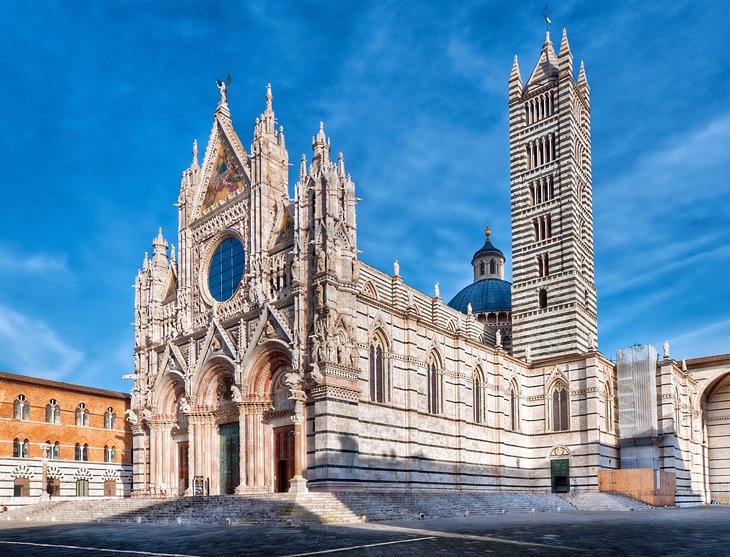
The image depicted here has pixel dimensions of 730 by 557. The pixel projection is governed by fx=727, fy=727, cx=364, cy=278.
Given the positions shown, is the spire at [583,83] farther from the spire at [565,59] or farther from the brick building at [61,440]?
the brick building at [61,440]

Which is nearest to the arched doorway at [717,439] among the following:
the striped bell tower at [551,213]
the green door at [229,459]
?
the striped bell tower at [551,213]

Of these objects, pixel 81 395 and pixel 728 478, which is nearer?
pixel 81 395

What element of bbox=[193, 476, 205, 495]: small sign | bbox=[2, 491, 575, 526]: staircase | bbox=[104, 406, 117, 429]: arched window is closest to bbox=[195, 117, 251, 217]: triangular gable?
bbox=[104, 406, 117, 429]: arched window

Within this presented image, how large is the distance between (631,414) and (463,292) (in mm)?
23360

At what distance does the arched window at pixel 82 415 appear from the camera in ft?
145

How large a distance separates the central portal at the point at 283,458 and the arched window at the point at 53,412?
1618 centimetres

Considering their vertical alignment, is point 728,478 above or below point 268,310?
below

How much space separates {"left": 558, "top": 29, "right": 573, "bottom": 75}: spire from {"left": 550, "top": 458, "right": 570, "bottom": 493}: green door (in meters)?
26.7

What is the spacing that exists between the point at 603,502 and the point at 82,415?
31091 mm

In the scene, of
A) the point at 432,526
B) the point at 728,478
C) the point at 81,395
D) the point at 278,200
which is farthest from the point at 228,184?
the point at 728,478

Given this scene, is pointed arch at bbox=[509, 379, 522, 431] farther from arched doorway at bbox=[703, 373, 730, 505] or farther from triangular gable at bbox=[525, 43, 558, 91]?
triangular gable at bbox=[525, 43, 558, 91]

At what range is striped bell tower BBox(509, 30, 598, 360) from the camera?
48.4m

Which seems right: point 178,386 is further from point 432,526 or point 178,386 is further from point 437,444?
point 432,526

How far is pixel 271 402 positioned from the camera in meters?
34.8
